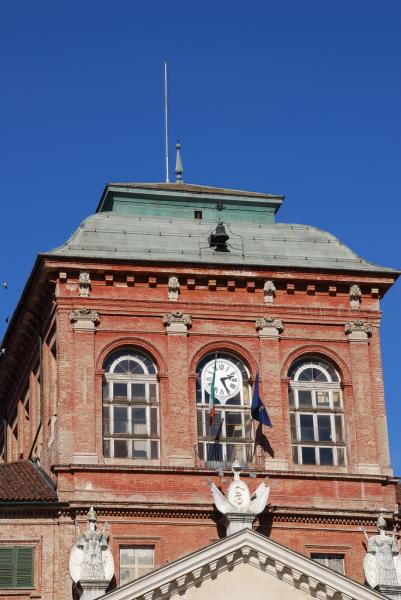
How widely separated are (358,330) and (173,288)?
641cm

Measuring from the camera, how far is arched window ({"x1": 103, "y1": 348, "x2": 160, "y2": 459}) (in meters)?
57.2

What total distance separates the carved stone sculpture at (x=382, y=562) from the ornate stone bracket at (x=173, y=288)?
10297mm

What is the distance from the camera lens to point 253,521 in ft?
182

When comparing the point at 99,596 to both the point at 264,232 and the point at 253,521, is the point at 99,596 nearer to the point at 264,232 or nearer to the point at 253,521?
the point at 253,521

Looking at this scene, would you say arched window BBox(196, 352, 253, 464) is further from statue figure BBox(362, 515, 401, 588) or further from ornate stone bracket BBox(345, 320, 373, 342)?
statue figure BBox(362, 515, 401, 588)

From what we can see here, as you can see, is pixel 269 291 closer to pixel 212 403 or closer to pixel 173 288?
pixel 173 288

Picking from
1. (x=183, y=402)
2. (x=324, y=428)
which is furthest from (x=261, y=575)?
(x=324, y=428)

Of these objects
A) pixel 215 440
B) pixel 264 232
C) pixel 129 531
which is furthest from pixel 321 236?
pixel 129 531

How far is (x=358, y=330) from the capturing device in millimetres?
60094

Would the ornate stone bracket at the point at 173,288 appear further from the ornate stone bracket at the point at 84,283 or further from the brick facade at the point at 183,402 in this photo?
the ornate stone bracket at the point at 84,283

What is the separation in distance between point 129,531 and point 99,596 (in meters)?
4.69

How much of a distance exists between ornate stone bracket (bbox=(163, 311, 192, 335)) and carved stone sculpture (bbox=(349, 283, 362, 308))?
5.68 metres

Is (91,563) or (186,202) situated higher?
(186,202)

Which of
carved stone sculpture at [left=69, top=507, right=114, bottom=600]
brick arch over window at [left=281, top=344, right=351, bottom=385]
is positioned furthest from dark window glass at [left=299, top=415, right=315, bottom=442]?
carved stone sculpture at [left=69, top=507, right=114, bottom=600]
